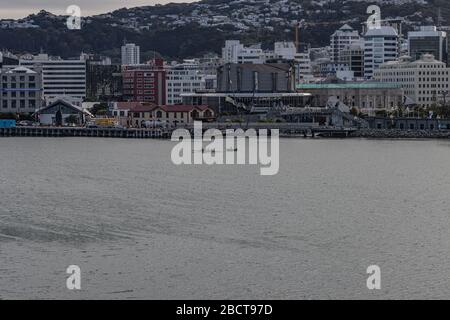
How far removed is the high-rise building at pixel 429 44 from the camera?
94.3 metres

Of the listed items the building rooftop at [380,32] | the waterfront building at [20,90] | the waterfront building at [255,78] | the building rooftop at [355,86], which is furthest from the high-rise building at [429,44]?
the waterfront building at [20,90]

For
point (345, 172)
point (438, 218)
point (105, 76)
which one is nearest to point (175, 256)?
point (438, 218)

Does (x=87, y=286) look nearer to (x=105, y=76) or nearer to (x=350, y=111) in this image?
(x=350, y=111)

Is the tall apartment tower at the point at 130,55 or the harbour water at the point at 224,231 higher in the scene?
the tall apartment tower at the point at 130,55

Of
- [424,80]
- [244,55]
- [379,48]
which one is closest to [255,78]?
[424,80]

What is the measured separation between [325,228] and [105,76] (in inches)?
2899

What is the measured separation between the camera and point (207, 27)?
13075 centimetres

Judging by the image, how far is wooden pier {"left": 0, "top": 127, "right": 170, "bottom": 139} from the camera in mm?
59531

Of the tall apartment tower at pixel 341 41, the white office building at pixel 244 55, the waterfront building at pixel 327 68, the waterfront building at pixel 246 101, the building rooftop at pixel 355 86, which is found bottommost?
the waterfront building at pixel 246 101

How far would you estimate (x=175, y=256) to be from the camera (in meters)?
19.2

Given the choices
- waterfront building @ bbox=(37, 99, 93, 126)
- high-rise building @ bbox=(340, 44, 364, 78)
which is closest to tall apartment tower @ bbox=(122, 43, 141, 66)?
high-rise building @ bbox=(340, 44, 364, 78)

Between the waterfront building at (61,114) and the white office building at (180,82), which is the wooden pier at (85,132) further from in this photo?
the white office building at (180,82)

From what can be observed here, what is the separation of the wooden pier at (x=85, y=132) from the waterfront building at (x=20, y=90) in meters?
9.66

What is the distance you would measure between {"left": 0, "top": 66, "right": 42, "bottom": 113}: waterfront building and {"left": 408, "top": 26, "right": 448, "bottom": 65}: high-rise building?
32.1 m
